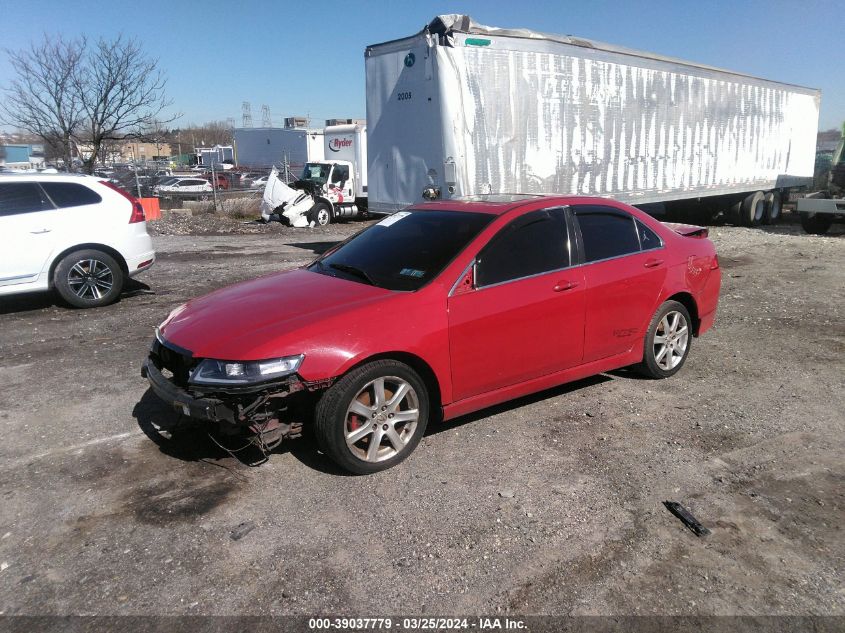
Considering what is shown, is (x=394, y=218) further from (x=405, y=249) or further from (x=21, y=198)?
(x=21, y=198)

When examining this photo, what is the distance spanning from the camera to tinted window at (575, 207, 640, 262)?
4785mm

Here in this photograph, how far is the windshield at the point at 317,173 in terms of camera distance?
19828mm

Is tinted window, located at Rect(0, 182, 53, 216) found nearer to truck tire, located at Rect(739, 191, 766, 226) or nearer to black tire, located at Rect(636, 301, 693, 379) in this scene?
black tire, located at Rect(636, 301, 693, 379)

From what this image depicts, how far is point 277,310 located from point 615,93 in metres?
10.4

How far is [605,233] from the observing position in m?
4.92

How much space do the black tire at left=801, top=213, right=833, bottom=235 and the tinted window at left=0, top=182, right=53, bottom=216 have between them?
16.9 meters

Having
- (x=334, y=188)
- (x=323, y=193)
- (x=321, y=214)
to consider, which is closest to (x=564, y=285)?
(x=321, y=214)

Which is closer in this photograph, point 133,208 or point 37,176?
point 37,176

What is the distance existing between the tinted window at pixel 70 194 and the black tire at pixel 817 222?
53.6 feet

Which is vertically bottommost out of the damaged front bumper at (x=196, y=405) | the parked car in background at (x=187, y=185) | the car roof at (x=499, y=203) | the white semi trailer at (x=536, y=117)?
the damaged front bumper at (x=196, y=405)

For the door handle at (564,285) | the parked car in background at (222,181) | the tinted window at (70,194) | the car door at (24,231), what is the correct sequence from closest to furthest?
the door handle at (564,285), the car door at (24,231), the tinted window at (70,194), the parked car in background at (222,181)

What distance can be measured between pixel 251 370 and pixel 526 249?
204 centimetres

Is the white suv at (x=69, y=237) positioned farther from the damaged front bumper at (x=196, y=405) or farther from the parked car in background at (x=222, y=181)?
the parked car in background at (x=222, y=181)

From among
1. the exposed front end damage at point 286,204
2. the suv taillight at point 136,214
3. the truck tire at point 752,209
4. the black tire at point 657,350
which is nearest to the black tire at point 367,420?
the black tire at point 657,350
